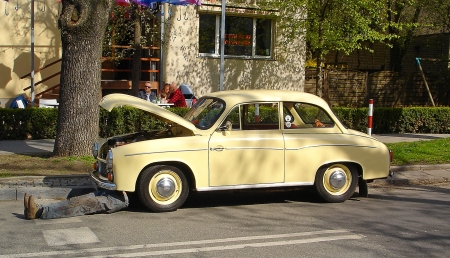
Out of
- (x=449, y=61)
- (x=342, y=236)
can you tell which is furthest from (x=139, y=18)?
(x=449, y=61)

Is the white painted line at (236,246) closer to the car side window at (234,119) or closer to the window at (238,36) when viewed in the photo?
the car side window at (234,119)

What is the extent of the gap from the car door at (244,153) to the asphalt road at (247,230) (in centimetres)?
48

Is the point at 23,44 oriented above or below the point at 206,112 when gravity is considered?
above

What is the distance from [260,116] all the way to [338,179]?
1.49m

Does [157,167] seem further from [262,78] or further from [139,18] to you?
[262,78]

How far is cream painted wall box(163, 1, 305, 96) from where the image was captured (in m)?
18.0

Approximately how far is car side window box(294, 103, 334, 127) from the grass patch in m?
3.26

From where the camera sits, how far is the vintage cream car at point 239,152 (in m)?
7.46

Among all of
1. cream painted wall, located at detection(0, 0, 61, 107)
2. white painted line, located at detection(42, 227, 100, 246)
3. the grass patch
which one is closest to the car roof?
white painted line, located at detection(42, 227, 100, 246)

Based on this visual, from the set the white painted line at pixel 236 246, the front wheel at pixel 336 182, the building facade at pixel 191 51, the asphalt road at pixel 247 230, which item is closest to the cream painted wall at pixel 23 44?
the building facade at pixel 191 51

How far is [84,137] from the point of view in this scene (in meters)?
10.3

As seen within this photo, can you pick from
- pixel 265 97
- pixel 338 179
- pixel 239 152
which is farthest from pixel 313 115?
pixel 239 152

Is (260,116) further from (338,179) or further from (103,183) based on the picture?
(103,183)

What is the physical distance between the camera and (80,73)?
10148 mm
